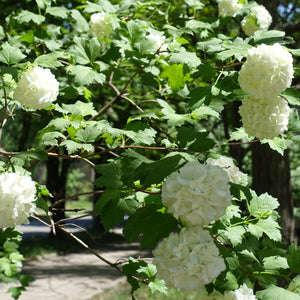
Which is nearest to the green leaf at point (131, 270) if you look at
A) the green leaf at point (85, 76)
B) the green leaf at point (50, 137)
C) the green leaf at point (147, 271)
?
the green leaf at point (147, 271)

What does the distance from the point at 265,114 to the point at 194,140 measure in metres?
0.41

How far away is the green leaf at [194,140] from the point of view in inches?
77.6

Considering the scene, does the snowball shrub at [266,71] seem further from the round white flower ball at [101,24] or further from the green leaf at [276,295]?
the round white flower ball at [101,24]

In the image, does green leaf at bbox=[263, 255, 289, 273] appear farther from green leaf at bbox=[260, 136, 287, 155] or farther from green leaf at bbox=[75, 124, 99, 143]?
green leaf at bbox=[75, 124, 99, 143]

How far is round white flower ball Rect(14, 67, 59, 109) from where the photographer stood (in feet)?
8.63

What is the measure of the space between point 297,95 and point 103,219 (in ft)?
3.79

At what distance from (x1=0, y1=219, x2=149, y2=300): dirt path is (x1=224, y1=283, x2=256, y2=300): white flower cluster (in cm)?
390

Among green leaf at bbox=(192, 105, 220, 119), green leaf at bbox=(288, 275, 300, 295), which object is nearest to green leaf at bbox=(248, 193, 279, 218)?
green leaf at bbox=(288, 275, 300, 295)

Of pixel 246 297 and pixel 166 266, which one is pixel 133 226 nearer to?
pixel 166 266

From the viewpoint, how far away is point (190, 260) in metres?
1.45

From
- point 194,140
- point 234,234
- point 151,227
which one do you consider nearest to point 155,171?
point 151,227

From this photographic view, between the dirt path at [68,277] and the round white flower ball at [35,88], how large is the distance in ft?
12.5

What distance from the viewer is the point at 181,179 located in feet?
4.97

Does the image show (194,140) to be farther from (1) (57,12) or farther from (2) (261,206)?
(1) (57,12)
